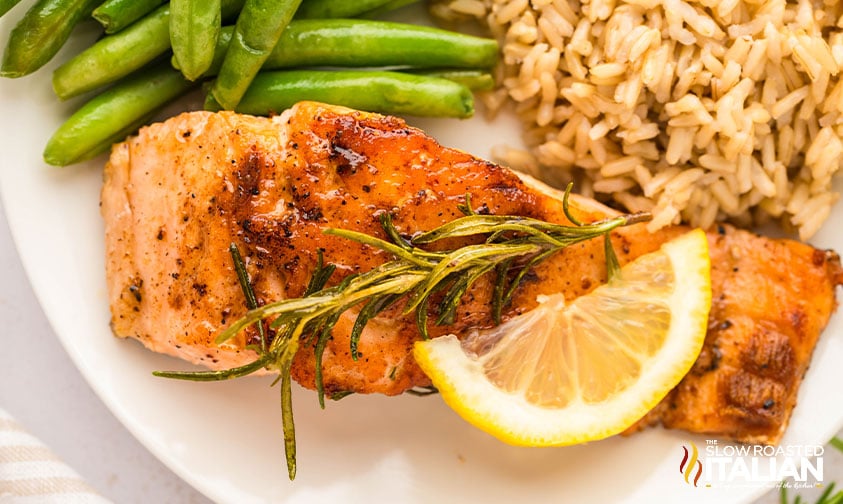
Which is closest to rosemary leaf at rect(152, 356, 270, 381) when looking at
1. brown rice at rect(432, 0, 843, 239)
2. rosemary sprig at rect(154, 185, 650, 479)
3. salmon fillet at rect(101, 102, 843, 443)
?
rosemary sprig at rect(154, 185, 650, 479)

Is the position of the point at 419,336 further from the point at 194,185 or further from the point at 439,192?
the point at 194,185

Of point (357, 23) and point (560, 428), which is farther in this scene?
point (357, 23)

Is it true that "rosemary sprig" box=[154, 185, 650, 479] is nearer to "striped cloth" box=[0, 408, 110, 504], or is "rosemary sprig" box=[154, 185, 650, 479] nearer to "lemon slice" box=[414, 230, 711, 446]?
"lemon slice" box=[414, 230, 711, 446]

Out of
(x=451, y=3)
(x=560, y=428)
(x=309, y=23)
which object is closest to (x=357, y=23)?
(x=309, y=23)

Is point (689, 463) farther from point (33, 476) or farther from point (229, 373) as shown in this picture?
point (33, 476)

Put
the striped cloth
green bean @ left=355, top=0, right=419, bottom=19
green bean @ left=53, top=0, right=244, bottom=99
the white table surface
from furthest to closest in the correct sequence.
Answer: the white table surface < green bean @ left=355, top=0, right=419, bottom=19 < the striped cloth < green bean @ left=53, top=0, right=244, bottom=99

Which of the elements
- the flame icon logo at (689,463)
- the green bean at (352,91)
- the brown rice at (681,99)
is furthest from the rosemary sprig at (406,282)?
the flame icon logo at (689,463)
